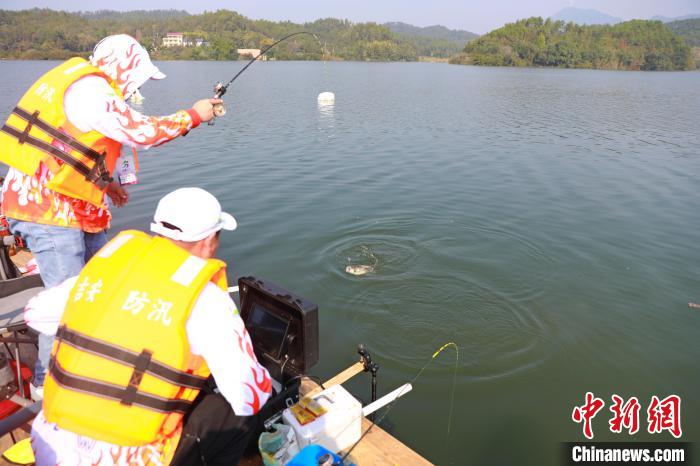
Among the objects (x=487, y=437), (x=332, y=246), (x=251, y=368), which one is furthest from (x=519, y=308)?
(x=251, y=368)

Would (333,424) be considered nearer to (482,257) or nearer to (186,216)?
(186,216)

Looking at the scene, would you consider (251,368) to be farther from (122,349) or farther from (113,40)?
(113,40)

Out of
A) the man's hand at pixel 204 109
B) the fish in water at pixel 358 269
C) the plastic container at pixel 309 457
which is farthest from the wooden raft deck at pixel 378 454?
the fish in water at pixel 358 269

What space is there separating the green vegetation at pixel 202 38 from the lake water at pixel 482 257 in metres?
67.0

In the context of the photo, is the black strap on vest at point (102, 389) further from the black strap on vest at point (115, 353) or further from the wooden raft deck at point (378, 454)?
the wooden raft deck at point (378, 454)

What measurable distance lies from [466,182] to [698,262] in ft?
19.1

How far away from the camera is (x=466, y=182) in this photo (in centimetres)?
1291

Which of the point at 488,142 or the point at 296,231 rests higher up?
the point at 488,142

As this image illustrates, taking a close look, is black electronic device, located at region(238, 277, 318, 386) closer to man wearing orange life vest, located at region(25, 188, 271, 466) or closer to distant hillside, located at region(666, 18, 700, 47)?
man wearing orange life vest, located at region(25, 188, 271, 466)

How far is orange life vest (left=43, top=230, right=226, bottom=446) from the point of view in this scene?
1840 millimetres

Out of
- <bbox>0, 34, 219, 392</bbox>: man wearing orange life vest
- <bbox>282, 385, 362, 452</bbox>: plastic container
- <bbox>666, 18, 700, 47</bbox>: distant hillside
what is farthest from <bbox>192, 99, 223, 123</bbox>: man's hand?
<bbox>666, 18, 700, 47</bbox>: distant hillside

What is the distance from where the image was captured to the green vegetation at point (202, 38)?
93.6 m

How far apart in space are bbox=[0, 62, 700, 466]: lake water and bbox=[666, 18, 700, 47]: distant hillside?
157539 millimetres

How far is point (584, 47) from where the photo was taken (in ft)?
330
